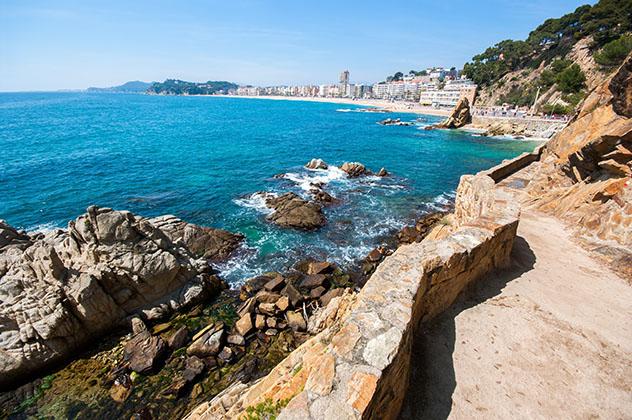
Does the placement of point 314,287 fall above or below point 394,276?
below

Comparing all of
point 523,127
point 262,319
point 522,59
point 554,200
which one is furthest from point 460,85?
point 262,319

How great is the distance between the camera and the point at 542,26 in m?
122

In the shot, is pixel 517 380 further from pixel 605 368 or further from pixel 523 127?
pixel 523 127

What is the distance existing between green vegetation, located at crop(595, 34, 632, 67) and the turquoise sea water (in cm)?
3185

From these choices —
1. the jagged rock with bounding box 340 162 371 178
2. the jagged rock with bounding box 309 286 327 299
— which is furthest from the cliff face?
the jagged rock with bounding box 340 162 371 178

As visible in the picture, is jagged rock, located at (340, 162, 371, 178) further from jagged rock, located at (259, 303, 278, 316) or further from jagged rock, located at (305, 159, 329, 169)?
jagged rock, located at (259, 303, 278, 316)

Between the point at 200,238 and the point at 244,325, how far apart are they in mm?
9732

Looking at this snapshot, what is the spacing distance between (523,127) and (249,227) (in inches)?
3008

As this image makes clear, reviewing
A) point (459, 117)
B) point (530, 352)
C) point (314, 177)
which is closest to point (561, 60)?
point (459, 117)

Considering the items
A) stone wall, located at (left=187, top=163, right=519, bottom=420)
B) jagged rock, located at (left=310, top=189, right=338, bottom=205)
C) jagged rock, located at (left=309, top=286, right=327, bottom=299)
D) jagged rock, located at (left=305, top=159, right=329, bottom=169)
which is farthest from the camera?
jagged rock, located at (left=305, top=159, right=329, bottom=169)

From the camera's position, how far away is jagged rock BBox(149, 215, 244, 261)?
67.7 ft

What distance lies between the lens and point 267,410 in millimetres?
5113

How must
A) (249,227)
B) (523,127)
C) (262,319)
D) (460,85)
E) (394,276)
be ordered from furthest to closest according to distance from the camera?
1. (460,85)
2. (523,127)
3. (249,227)
4. (262,319)
5. (394,276)

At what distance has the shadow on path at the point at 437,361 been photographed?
5.86 meters
